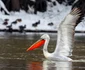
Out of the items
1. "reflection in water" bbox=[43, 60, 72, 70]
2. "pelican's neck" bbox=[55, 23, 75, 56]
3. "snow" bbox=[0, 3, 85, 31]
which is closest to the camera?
"reflection in water" bbox=[43, 60, 72, 70]

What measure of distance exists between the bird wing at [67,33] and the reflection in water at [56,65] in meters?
0.54

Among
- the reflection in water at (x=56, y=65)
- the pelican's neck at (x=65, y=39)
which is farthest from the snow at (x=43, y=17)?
the reflection in water at (x=56, y=65)

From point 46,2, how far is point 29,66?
40725 mm

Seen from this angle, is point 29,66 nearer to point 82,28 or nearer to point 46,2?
point 82,28

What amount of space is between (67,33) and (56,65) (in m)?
1.50

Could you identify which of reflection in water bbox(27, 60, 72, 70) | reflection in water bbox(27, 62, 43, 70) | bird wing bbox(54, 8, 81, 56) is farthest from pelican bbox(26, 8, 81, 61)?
reflection in water bbox(27, 62, 43, 70)

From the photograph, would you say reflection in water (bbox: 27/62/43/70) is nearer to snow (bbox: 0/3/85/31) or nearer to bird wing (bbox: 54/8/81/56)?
bird wing (bbox: 54/8/81/56)

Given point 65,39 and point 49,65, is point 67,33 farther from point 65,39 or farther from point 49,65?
point 49,65

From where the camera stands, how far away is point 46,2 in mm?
55094

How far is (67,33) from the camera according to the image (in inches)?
635

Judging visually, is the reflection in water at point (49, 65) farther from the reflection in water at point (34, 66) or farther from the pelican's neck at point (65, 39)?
the pelican's neck at point (65, 39)

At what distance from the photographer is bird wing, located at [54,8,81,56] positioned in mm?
16062

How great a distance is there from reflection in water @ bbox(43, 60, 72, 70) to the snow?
27.2 meters

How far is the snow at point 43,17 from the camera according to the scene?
44.1 meters
